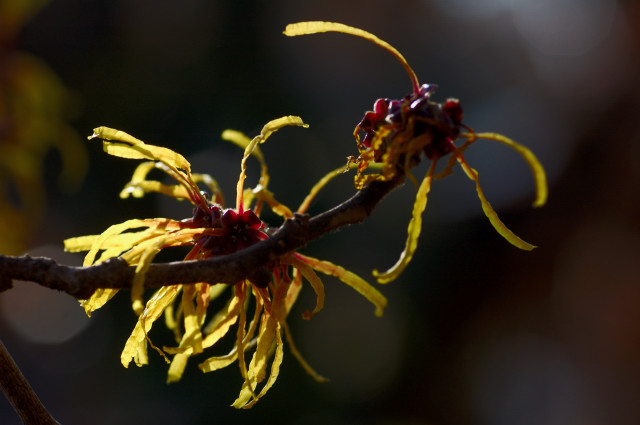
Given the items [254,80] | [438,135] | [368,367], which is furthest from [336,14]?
[438,135]

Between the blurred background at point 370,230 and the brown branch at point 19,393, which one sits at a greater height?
→ the brown branch at point 19,393

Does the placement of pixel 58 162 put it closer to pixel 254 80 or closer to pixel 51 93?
pixel 254 80

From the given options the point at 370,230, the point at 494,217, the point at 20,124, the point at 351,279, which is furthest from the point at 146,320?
the point at 370,230

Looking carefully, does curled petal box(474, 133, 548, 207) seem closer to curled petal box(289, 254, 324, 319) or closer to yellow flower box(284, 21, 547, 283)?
yellow flower box(284, 21, 547, 283)

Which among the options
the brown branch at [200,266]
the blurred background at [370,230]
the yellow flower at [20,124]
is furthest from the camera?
the blurred background at [370,230]

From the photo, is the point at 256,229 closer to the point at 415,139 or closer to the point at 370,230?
the point at 415,139

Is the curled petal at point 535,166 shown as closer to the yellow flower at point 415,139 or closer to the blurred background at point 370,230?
the yellow flower at point 415,139

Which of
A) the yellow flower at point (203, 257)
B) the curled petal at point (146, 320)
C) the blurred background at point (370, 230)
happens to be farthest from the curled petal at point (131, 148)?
the blurred background at point (370, 230)
